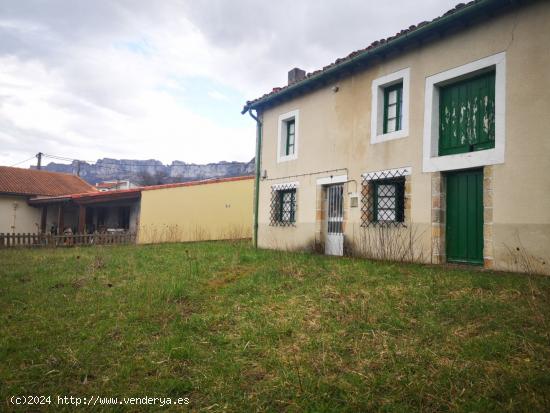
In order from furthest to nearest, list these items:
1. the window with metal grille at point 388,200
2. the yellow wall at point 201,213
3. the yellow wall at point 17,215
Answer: the yellow wall at point 17,215
the yellow wall at point 201,213
the window with metal grille at point 388,200

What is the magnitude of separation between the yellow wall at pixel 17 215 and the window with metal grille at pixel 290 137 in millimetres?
19893

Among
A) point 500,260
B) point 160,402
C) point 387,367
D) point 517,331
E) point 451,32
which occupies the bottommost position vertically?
point 160,402

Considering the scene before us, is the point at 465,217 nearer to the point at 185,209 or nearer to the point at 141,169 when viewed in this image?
the point at 185,209

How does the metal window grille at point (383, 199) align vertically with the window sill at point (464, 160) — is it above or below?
below

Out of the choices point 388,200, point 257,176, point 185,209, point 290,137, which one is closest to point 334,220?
point 388,200

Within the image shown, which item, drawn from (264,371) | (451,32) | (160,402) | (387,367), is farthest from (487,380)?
(451,32)

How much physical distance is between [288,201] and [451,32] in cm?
611

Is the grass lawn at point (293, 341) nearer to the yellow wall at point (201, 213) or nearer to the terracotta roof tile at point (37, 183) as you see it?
the yellow wall at point (201, 213)

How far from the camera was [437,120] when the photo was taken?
7.61m

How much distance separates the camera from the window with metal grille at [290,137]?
11461 millimetres

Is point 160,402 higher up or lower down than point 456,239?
lower down

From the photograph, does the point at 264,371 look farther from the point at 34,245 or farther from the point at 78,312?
the point at 34,245

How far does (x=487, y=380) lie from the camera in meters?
→ 2.82

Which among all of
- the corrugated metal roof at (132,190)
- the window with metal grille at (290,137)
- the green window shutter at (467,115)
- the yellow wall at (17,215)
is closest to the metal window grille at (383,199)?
the green window shutter at (467,115)
